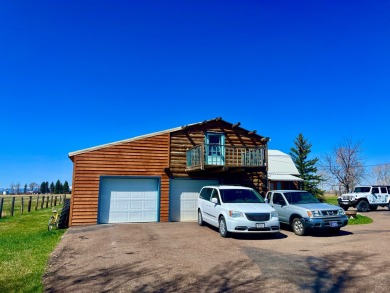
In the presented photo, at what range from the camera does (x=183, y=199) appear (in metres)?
15.8

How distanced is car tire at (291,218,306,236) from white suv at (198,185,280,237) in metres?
1.24

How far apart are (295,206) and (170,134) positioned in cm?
768

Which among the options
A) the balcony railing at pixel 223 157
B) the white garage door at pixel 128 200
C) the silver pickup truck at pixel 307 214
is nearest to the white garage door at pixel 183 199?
the white garage door at pixel 128 200

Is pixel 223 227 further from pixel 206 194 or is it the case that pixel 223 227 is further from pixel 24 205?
pixel 24 205

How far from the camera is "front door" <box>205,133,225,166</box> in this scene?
16250mm

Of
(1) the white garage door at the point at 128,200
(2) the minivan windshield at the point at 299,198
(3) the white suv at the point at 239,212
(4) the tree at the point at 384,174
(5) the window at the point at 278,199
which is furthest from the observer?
Answer: (4) the tree at the point at 384,174

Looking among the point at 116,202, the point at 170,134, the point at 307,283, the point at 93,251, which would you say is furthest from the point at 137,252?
the point at 170,134

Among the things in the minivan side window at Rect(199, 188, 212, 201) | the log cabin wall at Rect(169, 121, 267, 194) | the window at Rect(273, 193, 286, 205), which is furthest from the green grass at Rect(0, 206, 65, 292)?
the window at Rect(273, 193, 286, 205)

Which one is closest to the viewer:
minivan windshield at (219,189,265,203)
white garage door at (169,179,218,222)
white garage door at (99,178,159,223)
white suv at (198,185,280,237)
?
white suv at (198,185,280,237)

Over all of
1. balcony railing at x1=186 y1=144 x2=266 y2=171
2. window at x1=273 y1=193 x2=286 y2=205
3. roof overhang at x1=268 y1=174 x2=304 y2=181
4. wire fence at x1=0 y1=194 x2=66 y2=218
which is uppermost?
balcony railing at x1=186 y1=144 x2=266 y2=171

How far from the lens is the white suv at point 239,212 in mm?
9566

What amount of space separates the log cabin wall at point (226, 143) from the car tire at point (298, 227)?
4554mm

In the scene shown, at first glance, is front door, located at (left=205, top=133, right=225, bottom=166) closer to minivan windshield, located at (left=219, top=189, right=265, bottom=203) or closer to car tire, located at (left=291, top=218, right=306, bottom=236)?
minivan windshield, located at (left=219, top=189, right=265, bottom=203)

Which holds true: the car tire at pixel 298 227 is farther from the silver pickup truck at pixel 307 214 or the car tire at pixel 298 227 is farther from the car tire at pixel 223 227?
the car tire at pixel 223 227
